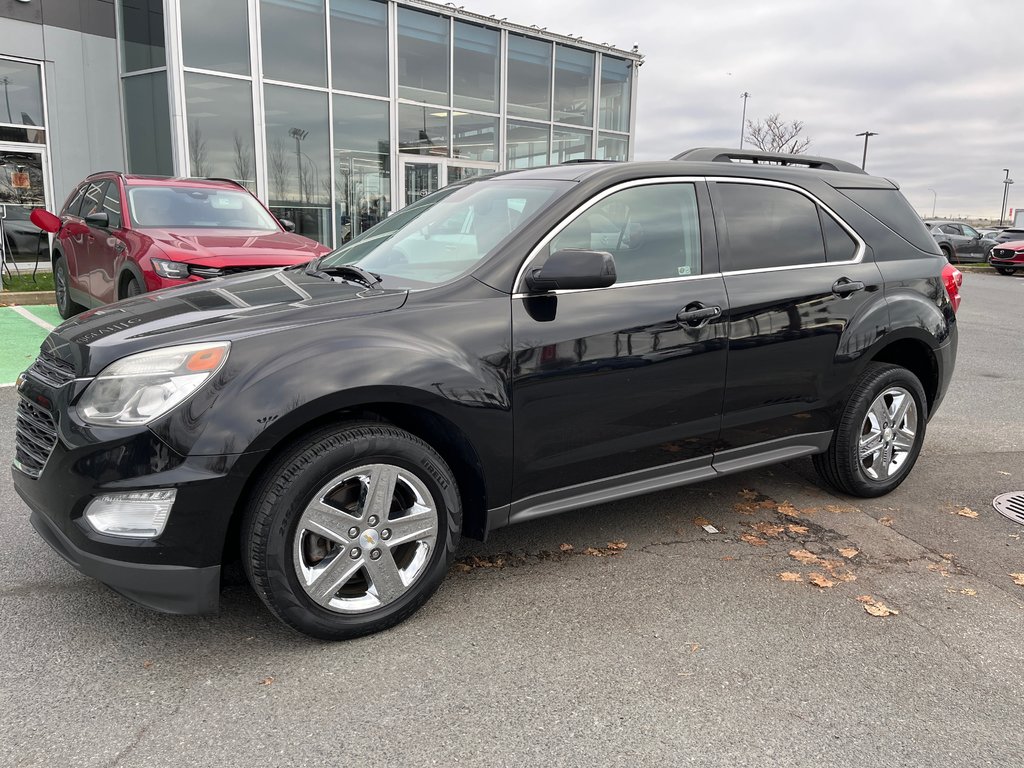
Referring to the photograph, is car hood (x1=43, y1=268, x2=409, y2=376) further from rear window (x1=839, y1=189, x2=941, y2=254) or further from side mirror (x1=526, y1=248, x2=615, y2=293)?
rear window (x1=839, y1=189, x2=941, y2=254)

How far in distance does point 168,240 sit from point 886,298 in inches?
235

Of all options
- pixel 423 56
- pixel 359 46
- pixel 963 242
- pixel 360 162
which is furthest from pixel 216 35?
pixel 963 242

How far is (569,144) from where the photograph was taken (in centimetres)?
2102

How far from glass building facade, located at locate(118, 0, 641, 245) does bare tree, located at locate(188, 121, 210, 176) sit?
0.02 meters

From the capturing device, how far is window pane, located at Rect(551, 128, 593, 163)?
20703 millimetres

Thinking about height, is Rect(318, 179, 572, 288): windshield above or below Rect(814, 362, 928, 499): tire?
above

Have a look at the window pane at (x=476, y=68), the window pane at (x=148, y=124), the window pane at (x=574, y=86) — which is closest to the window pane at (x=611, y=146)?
the window pane at (x=574, y=86)

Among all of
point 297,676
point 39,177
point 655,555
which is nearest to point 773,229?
point 655,555

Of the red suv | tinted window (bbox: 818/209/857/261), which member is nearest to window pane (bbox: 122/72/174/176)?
the red suv

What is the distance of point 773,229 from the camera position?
3.95m

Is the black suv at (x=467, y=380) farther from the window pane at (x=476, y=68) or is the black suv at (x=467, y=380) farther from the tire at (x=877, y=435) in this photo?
the window pane at (x=476, y=68)

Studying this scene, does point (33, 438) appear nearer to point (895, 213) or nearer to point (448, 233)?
point (448, 233)

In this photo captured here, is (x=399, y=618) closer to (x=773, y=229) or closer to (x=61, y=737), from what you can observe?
(x=61, y=737)

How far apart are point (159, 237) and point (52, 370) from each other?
15.9 feet
